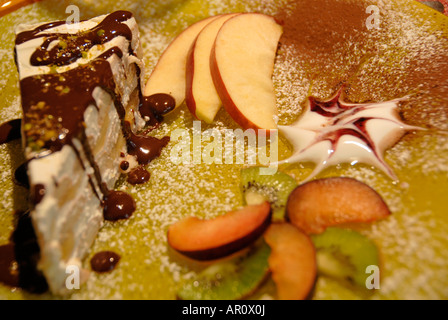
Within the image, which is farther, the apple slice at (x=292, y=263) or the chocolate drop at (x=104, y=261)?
the chocolate drop at (x=104, y=261)

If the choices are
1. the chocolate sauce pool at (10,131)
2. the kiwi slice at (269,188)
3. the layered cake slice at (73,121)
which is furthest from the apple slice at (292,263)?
the chocolate sauce pool at (10,131)

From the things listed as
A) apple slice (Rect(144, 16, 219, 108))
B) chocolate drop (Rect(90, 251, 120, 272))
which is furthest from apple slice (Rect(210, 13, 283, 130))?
chocolate drop (Rect(90, 251, 120, 272))

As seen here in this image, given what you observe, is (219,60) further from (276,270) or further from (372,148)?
(276,270)

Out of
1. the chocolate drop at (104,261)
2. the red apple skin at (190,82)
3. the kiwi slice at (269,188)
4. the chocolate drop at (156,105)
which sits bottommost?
the chocolate drop at (104,261)

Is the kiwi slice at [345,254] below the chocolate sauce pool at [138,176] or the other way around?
the other way around

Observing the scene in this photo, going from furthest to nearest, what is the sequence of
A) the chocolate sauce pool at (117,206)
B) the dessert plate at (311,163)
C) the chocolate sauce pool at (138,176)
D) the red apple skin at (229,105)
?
the red apple skin at (229,105)
the chocolate sauce pool at (138,176)
the chocolate sauce pool at (117,206)
the dessert plate at (311,163)

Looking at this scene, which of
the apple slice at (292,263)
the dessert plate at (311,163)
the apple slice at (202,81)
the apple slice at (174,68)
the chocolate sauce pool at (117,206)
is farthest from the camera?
the apple slice at (174,68)

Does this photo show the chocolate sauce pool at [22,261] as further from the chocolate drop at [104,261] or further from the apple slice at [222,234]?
the apple slice at [222,234]

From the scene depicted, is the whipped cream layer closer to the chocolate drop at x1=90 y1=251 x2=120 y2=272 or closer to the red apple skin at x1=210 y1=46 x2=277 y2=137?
the red apple skin at x1=210 y1=46 x2=277 y2=137
